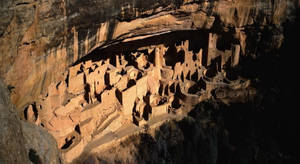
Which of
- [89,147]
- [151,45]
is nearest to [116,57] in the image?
[151,45]

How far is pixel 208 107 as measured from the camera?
19.3 m

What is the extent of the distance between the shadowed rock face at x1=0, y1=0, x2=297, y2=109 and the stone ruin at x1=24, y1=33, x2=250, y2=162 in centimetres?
111

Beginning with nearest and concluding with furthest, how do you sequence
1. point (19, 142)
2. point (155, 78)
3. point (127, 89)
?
point (19, 142) → point (127, 89) → point (155, 78)

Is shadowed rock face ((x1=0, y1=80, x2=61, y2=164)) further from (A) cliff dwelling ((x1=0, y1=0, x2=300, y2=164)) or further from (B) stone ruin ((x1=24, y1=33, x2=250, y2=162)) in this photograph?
(B) stone ruin ((x1=24, y1=33, x2=250, y2=162))

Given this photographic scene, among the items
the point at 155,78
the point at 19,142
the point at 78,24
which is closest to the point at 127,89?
the point at 155,78

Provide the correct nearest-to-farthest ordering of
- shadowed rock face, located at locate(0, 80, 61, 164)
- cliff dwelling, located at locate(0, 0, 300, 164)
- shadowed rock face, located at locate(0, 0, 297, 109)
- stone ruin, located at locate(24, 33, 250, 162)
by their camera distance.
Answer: shadowed rock face, located at locate(0, 80, 61, 164)
shadowed rock face, located at locate(0, 0, 297, 109)
cliff dwelling, located at locate(0, 0, 300, 164)
stone ruin, located at locate(24, 33, 250, 162)

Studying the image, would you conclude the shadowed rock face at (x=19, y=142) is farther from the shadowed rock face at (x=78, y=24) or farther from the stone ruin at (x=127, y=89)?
the stone ruin at (x=127, y=89)

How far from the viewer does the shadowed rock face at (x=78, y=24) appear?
11.6m

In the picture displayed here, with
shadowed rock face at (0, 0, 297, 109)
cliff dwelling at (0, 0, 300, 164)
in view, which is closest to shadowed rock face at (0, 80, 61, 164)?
cliff dwelling at (0, 0, 300, 164)

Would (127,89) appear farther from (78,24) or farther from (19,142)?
(19,142)

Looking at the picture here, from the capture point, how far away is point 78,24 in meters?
14.2

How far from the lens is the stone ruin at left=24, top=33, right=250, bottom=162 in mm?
14664

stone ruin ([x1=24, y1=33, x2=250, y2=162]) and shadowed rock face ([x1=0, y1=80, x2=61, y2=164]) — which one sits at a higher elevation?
shadowed rock face ([x1=0, y1=80, x2=61, y2=164])

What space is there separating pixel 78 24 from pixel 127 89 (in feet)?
13.9
